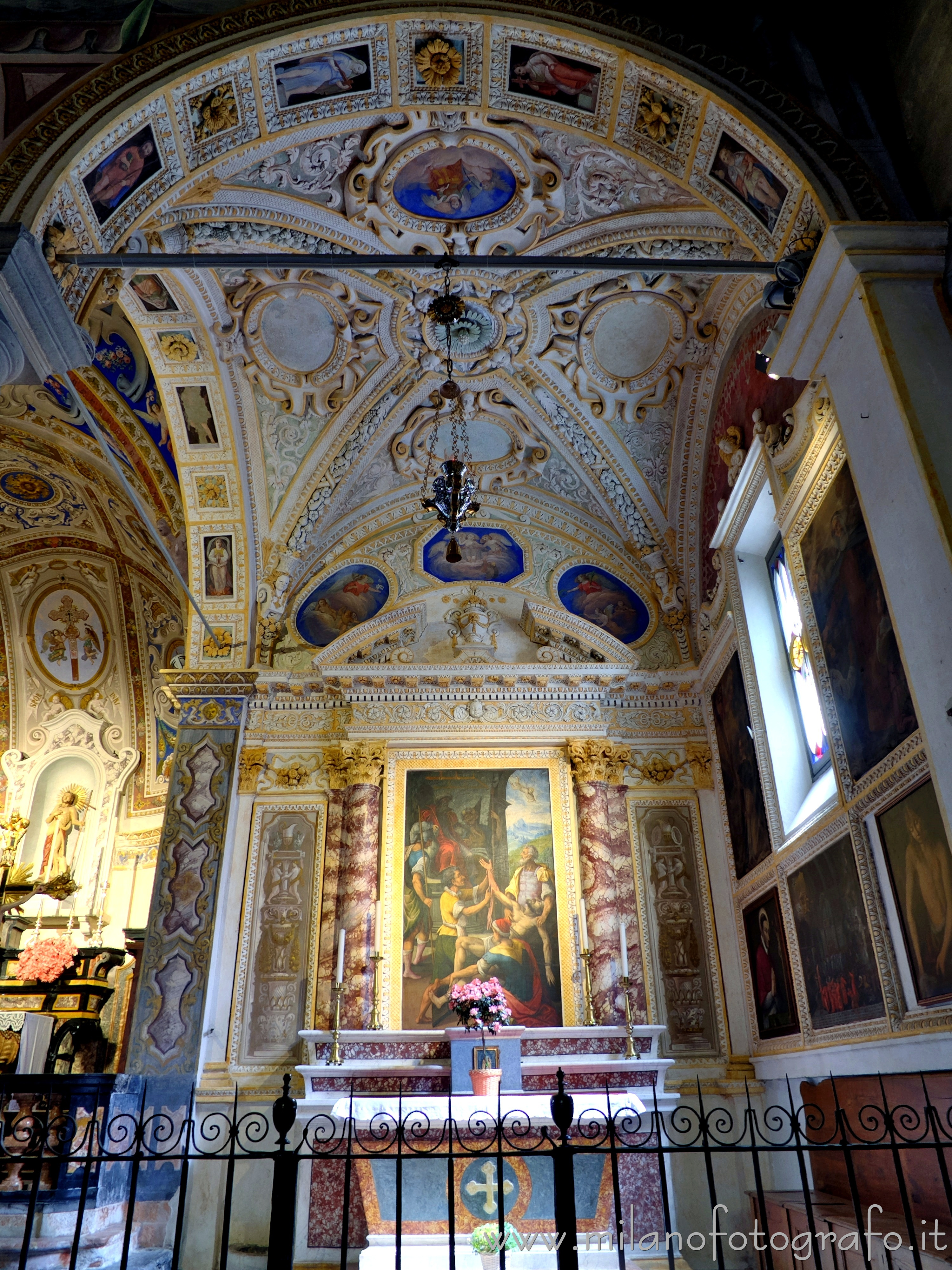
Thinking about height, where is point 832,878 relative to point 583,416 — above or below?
below

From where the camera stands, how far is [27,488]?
13.5 metres

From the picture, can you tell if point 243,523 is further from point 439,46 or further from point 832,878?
point 832,878

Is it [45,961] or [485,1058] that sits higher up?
[45,961]

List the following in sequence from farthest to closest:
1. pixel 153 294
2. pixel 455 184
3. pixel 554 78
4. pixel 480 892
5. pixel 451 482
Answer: pixel 480 892, pixel 153 294, pixel 455 184, pixel 451 482, pixel 554 78

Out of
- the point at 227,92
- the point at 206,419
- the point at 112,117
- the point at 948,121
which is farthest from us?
the point at 206,419

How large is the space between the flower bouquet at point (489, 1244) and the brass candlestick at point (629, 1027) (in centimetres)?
324

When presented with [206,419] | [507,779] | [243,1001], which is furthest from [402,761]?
[206,419]

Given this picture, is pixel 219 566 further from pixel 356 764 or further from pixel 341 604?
pixel 356 764

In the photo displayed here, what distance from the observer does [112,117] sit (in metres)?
6.26

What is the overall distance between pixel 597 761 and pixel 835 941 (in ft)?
13.6

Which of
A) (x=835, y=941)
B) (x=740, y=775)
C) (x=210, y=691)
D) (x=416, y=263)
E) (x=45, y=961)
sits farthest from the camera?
(x=210, y=691)

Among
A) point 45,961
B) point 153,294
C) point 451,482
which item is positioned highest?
point 153,294

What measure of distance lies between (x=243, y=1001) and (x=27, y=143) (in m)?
8.19

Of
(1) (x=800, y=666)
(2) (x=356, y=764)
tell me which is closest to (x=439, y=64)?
(1) (x=800, y=666)
